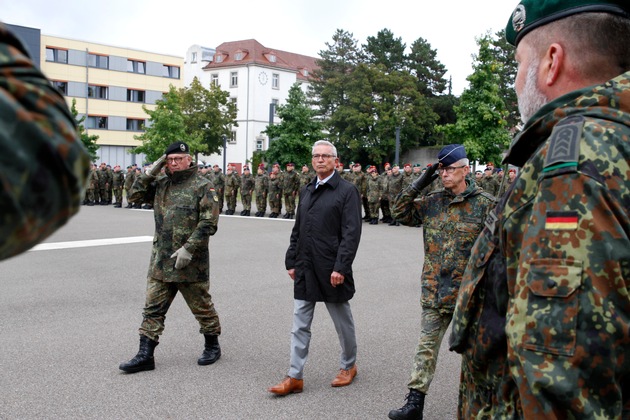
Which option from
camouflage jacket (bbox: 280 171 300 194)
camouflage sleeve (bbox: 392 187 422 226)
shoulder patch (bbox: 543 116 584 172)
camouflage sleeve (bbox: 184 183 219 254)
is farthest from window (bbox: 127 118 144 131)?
shoulder patch (bbox: 543 116 584 172)

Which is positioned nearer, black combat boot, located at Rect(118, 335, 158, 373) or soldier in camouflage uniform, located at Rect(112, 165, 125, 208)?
black combat boot, located at Rect(118, 335, 158, 373)

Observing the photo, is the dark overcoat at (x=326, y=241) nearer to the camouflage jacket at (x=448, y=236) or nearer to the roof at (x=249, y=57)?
the camouflage jacket at (x=448, y=236)

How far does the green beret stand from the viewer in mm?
1577

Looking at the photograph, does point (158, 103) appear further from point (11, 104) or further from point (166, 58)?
point (11, 104)

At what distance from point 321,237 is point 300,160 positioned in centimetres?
2988

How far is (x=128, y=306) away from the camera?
7.73 metres

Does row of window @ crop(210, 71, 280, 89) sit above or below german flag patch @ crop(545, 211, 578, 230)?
above

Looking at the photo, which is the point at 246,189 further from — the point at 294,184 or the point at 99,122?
the point at 99,122

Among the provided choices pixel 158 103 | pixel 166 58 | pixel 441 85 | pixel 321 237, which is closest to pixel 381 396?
pixel 321 237

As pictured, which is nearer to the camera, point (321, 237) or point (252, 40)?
point (321, 237)

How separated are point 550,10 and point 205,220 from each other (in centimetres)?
444

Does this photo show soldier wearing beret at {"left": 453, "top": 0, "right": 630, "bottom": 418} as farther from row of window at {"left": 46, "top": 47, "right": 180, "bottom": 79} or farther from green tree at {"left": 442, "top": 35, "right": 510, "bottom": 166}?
row of window at {"left": 46, "top": 47, "right": 180, "bottom": 79}

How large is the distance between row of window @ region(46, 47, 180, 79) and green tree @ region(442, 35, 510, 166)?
44.2m

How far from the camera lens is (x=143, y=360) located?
17.7ft
